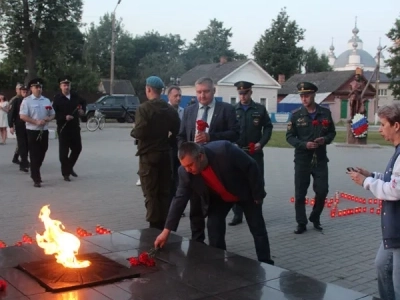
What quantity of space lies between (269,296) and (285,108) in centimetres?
5288

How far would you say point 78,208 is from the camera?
810 cm

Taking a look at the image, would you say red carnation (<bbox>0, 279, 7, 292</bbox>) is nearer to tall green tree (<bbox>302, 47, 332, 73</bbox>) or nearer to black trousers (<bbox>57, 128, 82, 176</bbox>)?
black trousers (<bbox>57, 128, 82, 176</bbox>)

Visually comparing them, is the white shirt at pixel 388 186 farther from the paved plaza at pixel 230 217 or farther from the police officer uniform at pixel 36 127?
the police officer uniform at pixel 36 127

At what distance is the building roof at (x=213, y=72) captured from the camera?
55900mm

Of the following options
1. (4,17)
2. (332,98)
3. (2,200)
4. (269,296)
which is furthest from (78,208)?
(332,98)

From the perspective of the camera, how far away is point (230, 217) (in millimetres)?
7723

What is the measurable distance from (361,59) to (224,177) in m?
114

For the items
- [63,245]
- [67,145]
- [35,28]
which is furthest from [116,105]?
[63,245]

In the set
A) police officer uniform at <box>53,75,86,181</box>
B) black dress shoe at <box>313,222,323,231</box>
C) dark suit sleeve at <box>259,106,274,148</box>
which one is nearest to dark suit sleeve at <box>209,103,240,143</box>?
dark suit sleeve at <box>259,106,274,148</box>

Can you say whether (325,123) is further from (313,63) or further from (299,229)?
(313,63)

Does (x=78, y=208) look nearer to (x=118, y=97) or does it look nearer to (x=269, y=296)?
(x=269, y=296)

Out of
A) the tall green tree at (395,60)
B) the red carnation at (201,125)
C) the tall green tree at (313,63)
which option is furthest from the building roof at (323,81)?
the red carnation at (201,125)

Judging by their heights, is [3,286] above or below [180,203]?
below

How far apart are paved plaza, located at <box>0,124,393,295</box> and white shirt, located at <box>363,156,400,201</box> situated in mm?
1567
